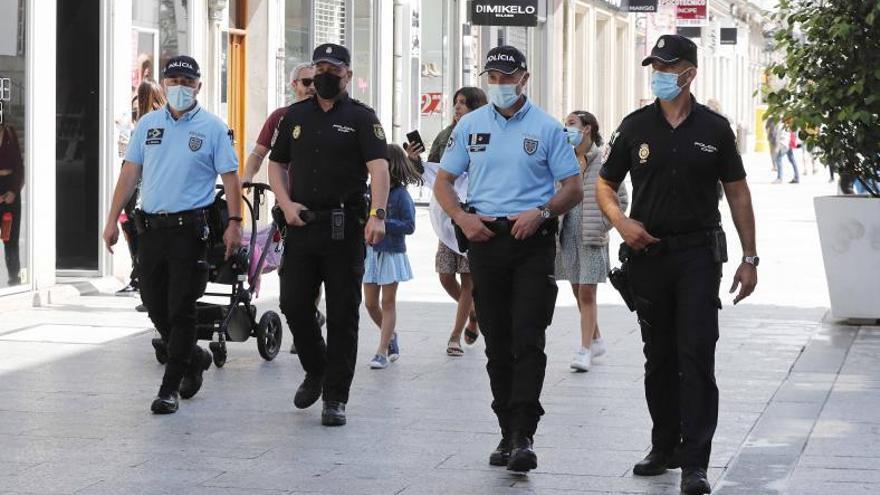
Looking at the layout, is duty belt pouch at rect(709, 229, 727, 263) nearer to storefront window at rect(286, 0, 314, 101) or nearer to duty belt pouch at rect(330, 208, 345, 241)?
duty belt pouch at rect(330, 208, 345, 241)

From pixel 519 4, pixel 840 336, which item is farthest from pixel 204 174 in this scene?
pixel 519 4

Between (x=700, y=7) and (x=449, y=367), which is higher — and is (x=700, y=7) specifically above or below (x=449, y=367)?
above

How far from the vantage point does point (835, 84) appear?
42.8 feet

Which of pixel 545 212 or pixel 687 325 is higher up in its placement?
pixel 545 212

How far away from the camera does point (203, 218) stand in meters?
9.09

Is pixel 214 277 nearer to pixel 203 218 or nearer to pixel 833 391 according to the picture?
pixel 203 218

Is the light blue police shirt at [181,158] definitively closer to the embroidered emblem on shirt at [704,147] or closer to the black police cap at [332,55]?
the black police cap at [332,55]

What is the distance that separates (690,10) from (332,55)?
20.1 metres

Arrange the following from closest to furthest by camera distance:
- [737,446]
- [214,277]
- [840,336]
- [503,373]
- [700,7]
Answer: [503,373] < [737,446] < [214,277] < [840,336] < [700,7]

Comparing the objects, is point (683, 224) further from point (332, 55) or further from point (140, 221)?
point (140, 221)

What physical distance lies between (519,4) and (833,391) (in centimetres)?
1491

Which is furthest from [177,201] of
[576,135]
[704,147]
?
[704,147]

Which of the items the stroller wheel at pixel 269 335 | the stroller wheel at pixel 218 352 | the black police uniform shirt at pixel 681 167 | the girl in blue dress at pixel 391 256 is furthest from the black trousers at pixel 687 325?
the stroller wheel at pixel 269 335

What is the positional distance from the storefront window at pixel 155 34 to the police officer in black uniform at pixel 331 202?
26.8ft
